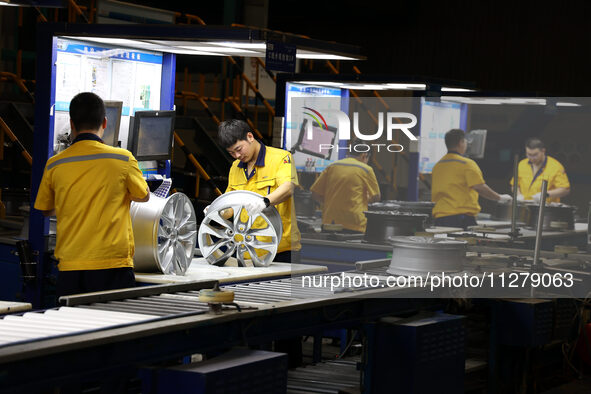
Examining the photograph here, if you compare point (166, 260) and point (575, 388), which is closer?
point (166, 260)

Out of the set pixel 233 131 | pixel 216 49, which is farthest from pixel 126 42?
pixel 233 131

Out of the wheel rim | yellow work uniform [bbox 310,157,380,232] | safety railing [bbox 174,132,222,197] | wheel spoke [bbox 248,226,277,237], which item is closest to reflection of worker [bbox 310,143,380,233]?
yellow work uniform [bbox 310,157,380,232]

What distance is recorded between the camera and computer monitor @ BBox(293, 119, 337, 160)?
4652mm

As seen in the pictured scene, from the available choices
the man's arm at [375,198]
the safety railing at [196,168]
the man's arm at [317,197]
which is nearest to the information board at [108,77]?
the man's arm at [317,197]

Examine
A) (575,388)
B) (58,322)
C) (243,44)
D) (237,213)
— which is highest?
(243,44)

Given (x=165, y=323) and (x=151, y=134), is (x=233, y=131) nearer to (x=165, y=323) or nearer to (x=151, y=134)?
(x=151, y=134)

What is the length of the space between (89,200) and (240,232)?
1344mm

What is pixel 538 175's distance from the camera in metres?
5.04

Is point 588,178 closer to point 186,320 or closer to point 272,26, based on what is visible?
point 186,320

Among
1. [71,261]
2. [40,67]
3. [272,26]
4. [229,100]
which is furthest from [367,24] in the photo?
[71,261]

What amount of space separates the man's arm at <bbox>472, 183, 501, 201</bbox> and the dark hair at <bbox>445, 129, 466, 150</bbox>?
283 millimetres

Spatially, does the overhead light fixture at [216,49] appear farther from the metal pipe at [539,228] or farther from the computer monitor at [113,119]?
the metal pipe at [539,228]

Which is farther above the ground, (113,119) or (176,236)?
(113,119)

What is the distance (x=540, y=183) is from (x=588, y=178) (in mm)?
293
